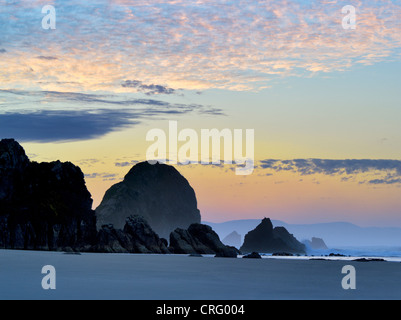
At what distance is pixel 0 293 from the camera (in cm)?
4847

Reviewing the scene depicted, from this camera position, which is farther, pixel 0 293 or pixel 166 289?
pixel 166 289
